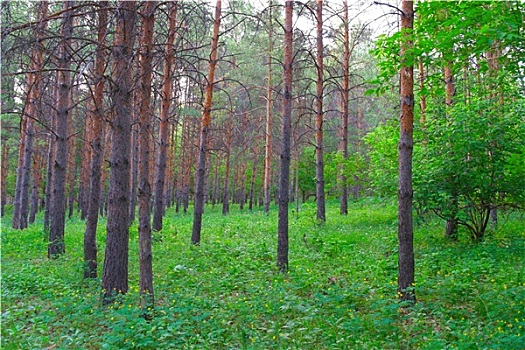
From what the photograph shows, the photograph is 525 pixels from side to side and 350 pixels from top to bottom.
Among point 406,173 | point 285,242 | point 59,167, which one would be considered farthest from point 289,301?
point 59,167

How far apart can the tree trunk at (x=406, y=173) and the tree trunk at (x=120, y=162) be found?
4.48 meters

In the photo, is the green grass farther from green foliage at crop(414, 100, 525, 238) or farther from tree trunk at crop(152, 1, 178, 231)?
tree trunk at crop(152, 1, 178, 231)

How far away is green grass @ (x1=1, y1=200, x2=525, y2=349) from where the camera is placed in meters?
5.36

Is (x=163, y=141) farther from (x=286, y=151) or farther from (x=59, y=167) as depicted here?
(x=286, y=151)

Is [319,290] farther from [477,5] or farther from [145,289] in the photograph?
[477,5]

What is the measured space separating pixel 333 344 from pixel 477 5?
508cm

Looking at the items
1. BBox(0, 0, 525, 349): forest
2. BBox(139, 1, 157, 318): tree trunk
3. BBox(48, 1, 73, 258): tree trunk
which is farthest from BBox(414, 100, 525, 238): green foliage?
BBox(48, 1, 73, 258): tree trunk

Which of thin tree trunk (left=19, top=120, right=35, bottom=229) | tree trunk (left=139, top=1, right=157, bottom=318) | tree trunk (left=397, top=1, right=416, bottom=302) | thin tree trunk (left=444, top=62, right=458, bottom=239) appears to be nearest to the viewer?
tree trunk (left=139, top=1, right=157, bottom=318)

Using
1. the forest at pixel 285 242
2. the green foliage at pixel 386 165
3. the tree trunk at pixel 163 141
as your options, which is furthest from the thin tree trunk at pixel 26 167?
the green foliage at pixel 386 165

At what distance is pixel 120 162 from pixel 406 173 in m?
4.83

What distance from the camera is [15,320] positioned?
628 centimetres

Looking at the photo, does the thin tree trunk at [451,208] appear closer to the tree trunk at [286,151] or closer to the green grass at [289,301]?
the green grass at [289,301]

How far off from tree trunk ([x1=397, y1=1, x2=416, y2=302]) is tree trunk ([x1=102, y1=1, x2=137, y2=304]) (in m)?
4.48

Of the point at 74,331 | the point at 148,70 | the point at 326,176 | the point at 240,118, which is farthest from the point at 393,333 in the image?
the point at 240,118
